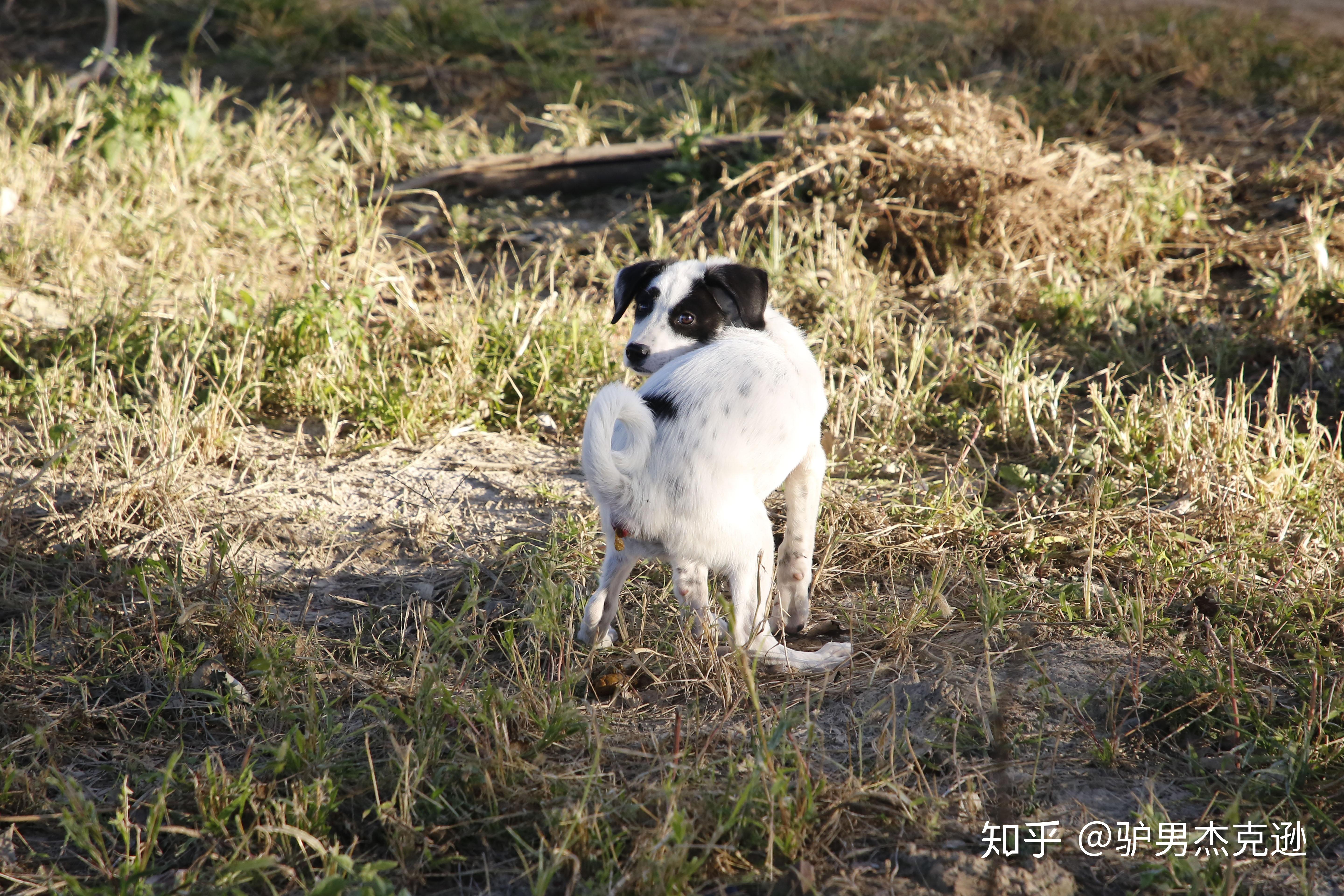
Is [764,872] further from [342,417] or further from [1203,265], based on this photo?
[1203,265]

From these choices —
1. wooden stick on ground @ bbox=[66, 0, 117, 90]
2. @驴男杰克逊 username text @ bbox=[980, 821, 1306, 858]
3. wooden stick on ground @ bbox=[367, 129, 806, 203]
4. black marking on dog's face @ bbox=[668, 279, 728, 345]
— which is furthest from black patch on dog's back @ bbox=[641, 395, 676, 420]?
wooden stick on ground @ bbox=[66, 0, 117, 90]

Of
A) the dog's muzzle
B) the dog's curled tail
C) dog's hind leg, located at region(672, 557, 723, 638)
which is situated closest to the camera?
the dog's curled tail

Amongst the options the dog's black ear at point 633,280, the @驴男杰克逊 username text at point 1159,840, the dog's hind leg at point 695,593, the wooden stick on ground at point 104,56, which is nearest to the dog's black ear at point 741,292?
the dog's black ear at point 633,280

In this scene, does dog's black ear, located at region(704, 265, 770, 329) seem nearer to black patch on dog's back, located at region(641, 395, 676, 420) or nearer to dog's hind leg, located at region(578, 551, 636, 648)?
black patch on dog's back, located at region(641, 395, 676, 420)

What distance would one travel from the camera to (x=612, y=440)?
9.12ft

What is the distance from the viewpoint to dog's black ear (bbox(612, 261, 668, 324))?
346 cm

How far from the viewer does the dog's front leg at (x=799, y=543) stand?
3180 millimetres

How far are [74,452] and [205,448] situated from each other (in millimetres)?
451

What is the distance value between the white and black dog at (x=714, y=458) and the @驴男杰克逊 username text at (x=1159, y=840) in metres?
0.76

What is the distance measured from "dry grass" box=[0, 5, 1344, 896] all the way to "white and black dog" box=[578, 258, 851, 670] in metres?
0.17

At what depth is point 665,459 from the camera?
2748 millimetres

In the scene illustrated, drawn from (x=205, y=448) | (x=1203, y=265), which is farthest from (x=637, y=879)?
(x=1203, y=265)

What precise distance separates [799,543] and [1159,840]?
128cm

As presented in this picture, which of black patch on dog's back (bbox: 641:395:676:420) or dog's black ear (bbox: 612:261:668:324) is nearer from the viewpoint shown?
black patch on dog's back (bbox: 641:395:676:420)
